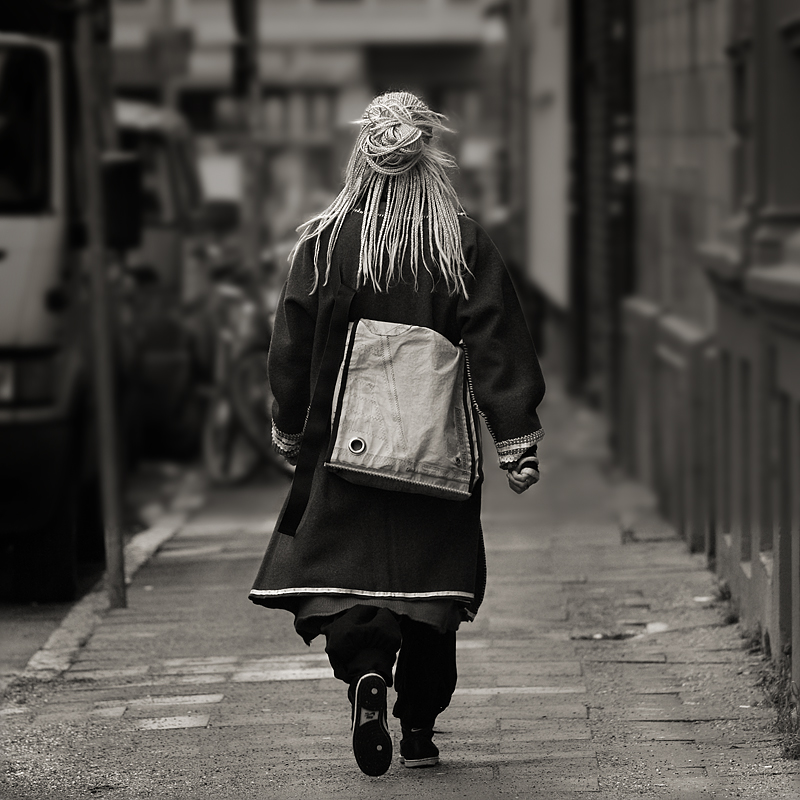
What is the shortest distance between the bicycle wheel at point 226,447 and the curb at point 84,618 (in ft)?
5.66

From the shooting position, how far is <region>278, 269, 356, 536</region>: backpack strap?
4477 mm

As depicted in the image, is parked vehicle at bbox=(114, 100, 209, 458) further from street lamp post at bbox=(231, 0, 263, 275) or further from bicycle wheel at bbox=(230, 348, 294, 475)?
bicycle wheel at bbox=(230, 348, 294, 475)

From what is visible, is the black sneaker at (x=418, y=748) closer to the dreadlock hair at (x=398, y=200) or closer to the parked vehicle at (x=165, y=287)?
the dreadlock hair at (x=398, y=200)

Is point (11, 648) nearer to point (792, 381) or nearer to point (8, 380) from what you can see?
point (8, 380)

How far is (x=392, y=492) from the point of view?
4523 millimetres

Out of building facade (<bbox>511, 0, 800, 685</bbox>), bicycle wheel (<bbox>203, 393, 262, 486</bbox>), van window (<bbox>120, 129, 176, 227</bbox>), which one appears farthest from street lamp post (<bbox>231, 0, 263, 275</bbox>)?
building facade (<bbox>511, 0, 800, 685</bbox>)

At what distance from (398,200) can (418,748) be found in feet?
4.61

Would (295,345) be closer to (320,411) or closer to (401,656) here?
(320,411)

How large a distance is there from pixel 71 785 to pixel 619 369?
24.5 ft

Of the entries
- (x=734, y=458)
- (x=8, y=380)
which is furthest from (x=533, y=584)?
(x=8, y=380)

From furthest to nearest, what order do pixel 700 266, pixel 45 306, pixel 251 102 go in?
pixel 251 102 < pixel 700 266 < pixel 45 306

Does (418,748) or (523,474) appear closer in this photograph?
(523,474)

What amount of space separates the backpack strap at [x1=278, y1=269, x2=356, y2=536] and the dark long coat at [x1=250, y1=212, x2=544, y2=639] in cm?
2

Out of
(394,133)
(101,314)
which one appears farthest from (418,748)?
(101,314)
